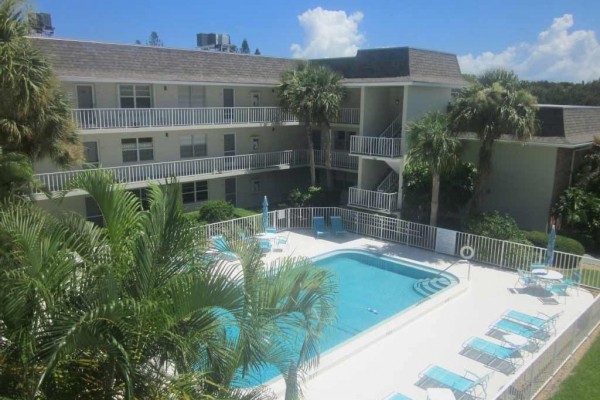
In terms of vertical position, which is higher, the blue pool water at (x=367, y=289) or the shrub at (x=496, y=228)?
the shrub at (x=496, y=228)

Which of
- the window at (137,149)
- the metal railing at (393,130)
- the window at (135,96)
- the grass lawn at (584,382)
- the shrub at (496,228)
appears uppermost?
the window at (135,96)

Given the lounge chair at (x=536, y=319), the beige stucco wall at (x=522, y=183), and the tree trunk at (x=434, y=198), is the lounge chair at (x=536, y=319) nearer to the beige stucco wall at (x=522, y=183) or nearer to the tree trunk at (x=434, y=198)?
the tree trunk at (x=434, y=198)

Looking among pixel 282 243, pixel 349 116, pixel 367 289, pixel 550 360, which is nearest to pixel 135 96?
pixel 282 243

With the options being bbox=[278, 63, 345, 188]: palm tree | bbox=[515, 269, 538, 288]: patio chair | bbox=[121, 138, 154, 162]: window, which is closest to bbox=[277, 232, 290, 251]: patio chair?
bbox=[278, 63, 345, 188]: palm tree

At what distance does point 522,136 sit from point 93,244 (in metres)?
17.7

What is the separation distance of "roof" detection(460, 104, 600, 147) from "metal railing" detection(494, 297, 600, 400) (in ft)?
28.9

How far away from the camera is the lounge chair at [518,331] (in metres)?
13.0

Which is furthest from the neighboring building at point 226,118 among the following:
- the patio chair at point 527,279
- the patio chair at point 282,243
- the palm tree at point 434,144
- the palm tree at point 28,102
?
the patio chair at point 527,279

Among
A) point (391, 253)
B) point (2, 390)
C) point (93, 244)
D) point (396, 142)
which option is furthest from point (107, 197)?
point (396, 142)

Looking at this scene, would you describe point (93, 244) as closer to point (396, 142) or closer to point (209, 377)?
point (209, 377)

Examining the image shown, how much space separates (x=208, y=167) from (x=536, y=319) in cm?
1711

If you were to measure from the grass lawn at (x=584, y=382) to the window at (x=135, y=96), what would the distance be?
68.7 feet

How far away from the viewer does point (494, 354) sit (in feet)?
39.3

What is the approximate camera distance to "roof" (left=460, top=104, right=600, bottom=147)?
20141mm
